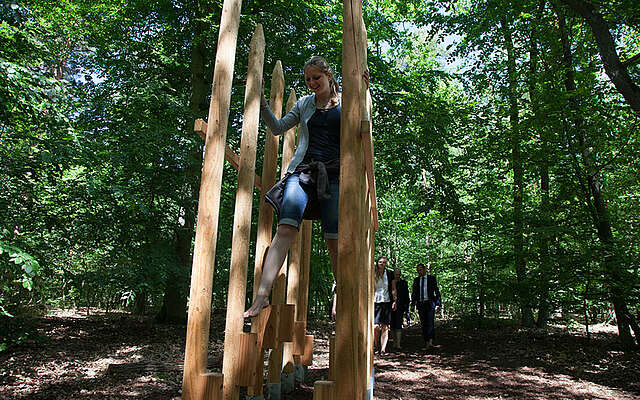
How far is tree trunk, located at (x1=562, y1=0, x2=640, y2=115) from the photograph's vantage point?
18.6 feet

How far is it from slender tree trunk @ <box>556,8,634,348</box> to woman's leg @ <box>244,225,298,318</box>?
22.5 feet

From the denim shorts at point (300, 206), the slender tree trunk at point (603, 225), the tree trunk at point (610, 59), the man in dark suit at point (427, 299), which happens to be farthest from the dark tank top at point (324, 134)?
the slender tree trunk at point (603, 225)

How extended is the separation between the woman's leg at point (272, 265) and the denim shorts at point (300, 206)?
57mm

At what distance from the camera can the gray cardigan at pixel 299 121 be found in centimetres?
264

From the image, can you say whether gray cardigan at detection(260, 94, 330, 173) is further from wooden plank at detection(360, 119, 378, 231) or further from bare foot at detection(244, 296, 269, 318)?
bare foot at detection(244, 296, 269, 318)

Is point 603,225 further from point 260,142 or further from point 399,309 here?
point 260,142

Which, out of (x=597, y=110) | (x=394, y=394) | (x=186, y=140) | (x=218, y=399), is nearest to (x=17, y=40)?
(x=186, y=140)

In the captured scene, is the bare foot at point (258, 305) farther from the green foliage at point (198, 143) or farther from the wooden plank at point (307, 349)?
the green foliage at point (198, 143)

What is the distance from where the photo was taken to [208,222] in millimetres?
2182

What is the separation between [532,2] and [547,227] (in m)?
4.66

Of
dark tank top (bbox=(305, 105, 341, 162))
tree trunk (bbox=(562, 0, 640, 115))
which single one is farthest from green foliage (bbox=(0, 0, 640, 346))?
dark tank top (bbox=(305, 105, 341, 162))

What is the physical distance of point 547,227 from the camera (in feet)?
25.2

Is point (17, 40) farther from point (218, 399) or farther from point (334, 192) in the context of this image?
point (218, 399)

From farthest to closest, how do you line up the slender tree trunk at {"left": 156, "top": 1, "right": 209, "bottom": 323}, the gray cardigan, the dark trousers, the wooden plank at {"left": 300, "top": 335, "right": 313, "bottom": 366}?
the dark trousers → the slender tree trunk at {"left": 156, "top": 1, "right": 209, "bottom": 323} → the wooden plank at {"left": 300, "top": 335, "right": 313, "bottom": 366} → the gray cardigan
